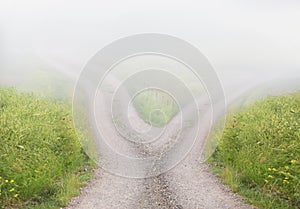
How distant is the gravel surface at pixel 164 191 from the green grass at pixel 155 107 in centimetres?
665

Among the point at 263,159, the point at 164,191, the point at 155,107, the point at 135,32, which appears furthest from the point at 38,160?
the point at 135,32

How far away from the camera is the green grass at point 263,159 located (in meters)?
10.3

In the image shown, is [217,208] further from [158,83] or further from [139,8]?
[139,8]

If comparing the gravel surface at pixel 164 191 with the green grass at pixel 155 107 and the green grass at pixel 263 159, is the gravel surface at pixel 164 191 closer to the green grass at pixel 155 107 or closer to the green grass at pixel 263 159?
the green grass at pixel 263 159

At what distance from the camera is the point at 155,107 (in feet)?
75.6

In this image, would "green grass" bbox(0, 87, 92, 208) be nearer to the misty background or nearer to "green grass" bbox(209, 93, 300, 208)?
"green grass" bbox(209, 93, 300, 208)

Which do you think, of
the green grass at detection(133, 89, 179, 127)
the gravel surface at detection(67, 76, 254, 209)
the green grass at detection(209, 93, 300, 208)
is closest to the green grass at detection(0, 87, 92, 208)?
the gravel surface at detection(67, 76, 254, 209)

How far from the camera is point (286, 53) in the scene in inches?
2399

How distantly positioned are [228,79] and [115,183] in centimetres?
3016

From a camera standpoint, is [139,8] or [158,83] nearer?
[158,83]

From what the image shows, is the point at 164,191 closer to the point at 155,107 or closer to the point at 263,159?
the point at 263,159

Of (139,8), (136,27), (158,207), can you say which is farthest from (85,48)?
(158,207)

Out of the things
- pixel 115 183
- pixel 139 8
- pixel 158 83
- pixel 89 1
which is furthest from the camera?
pixel 89 1

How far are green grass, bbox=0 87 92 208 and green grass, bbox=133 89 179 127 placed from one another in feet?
24.3
